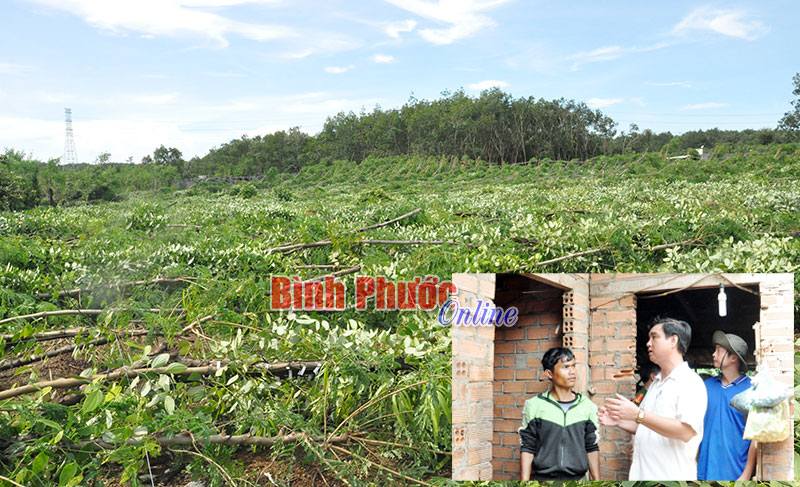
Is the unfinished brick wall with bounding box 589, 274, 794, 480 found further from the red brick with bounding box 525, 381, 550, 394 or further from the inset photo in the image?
the red brick with bounding box 525, 381, 550, 394

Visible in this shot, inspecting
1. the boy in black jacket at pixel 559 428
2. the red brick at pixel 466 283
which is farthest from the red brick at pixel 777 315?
the red brick at pixel 466 283

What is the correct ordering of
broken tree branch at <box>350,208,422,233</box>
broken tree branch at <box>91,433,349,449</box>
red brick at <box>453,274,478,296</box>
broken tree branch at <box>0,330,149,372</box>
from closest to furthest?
red brick at <box>453,274,478,296</box> < broken tree branch at <box>91,433,349,449</box> < broken tree branch at <box>0,330,149,372</box> < broken tree branch at <box>350,208,422,233</box>

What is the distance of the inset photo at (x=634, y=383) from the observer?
1.90 meters

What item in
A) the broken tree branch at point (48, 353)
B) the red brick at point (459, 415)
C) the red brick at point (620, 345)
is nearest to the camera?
the red brick at point (620, 345)

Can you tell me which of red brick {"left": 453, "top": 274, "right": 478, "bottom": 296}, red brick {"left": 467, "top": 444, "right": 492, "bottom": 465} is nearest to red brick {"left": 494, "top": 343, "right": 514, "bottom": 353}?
red brick {"left": 453, "top": 274, "right": 478, "bottom": 296}

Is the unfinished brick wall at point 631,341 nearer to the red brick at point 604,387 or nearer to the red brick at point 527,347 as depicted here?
the red brick at point 604,387

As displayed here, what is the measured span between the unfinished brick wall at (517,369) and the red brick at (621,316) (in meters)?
0.18

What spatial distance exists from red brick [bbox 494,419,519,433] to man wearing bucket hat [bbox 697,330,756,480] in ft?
→ 1.97

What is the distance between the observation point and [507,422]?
203cm

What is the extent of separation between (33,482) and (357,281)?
2.30 m

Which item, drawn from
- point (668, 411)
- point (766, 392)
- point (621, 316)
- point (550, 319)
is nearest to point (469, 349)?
point (550, 319)

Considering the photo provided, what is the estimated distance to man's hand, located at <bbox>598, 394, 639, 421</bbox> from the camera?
6.25 ft

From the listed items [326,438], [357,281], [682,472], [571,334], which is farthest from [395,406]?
[357,281]

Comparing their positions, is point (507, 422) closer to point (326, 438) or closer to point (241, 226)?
point (326, 438)
